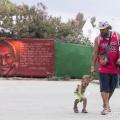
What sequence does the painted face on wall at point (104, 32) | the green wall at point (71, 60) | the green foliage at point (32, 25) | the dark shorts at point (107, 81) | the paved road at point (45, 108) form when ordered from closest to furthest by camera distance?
the paved road at point (45, 108) < the painted face on wall at point (104, 32) < the dark shorts at point (107, 81) < the green wall at point (71, 60) < the green foliage at point (32, 25)

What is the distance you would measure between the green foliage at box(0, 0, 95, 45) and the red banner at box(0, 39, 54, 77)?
5058 mm

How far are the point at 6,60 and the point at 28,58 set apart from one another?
110 centimetres

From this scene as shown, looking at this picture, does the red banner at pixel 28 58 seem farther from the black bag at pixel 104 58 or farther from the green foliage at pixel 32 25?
the black bag at pixel 104 58

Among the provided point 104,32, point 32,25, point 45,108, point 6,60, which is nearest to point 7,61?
point 6,60

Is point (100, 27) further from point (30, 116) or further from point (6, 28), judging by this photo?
point (6, 28)

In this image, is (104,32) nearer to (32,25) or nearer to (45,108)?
(45,108)

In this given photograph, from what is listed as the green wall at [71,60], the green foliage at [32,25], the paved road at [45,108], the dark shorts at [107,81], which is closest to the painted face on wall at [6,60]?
the green wall at [71,60]

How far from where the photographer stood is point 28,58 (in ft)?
69.0

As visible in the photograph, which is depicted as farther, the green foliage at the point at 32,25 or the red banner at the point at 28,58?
the green foliage at the point at 32,25

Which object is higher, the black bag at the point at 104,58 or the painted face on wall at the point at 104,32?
the painted face on wall at the point at 104,32

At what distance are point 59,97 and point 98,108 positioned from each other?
2.78 metres

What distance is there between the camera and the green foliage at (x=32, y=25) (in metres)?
26.7

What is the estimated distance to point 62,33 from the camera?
90.5ft

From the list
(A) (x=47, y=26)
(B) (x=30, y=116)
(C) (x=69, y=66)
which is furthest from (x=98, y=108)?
(A) (x=47, y=26)
